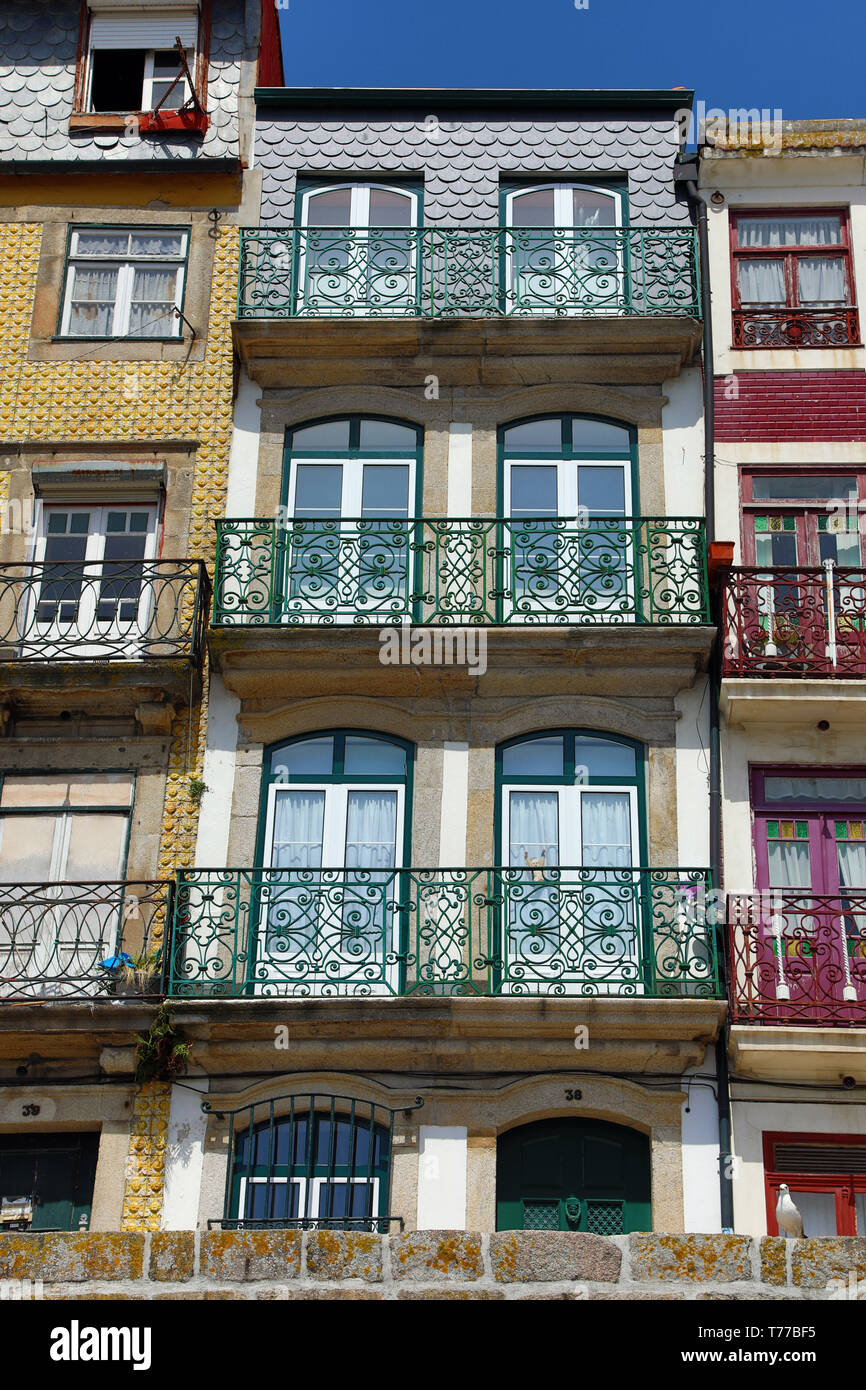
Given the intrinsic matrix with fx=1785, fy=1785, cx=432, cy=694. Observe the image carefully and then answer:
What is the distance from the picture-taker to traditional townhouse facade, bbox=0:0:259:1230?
603 inches

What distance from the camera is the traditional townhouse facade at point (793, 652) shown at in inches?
589

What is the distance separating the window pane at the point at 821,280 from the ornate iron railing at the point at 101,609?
23.2 ft

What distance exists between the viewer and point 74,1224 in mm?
15031

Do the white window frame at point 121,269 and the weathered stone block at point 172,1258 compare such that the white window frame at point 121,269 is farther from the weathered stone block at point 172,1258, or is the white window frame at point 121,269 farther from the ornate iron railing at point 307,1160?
the weathered stone block at point 172,1258

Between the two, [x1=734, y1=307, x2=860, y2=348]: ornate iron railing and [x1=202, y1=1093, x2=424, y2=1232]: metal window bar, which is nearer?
[x1=202, y1=1093, x2=424, y2=1232]: metal window bar

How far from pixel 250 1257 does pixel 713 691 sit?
905 cm

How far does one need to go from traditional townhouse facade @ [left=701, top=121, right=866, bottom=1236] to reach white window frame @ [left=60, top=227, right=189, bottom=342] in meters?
5.71

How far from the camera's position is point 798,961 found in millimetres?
15281

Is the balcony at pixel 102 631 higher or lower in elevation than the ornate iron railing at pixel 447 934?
higher

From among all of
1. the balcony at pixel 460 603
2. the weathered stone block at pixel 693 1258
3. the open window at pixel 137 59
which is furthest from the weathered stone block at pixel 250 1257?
the open window at pixel 137 59

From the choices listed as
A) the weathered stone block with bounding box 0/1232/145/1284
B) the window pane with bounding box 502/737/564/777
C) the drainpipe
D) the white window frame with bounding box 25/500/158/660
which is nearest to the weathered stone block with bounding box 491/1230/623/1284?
the weathered stone block with bounding box 0/1232/145/1284

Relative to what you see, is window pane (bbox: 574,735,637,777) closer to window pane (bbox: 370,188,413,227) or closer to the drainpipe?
the drainpipe

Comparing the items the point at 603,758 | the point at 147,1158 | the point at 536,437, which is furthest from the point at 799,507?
the point at 147,1158
